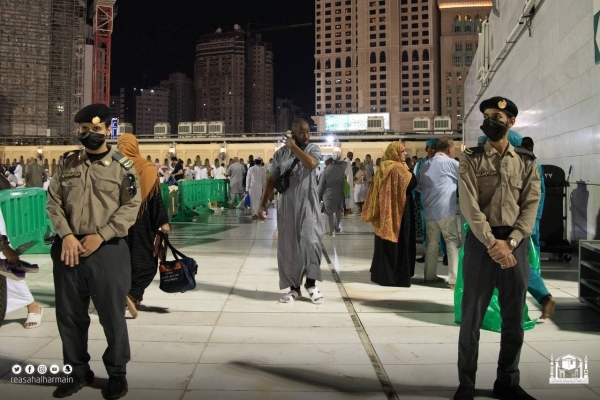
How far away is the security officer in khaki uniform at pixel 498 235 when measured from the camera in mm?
3189

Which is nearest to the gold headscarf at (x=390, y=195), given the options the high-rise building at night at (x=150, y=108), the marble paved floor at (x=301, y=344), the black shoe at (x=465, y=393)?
the marble paved floor at (x=301, y=344)

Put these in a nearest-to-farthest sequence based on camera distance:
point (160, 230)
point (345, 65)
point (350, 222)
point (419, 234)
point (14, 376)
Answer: point (14, 376)
point (160, 230)
point (419, 234)
point (350, 222)
point (345, 65)

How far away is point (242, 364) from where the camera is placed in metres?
3.83

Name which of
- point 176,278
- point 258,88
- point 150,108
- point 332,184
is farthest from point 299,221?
point 150,108

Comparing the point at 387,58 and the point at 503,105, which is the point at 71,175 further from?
the point at 387,58

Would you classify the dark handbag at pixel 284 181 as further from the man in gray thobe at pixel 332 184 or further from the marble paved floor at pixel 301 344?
the man in gray thobe at pixel 332 184

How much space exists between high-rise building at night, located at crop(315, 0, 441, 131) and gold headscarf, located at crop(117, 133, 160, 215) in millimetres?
125247

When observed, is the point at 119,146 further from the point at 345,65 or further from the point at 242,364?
the point at 345,65

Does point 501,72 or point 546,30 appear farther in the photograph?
point 501,72

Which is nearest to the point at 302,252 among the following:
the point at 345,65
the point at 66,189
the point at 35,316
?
the point at 35,316

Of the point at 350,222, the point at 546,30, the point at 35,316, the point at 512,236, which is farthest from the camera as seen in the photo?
the point at 350,222

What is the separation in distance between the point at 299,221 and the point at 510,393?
292cm

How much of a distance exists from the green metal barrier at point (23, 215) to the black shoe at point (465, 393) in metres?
5.22

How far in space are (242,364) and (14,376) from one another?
1.42m
